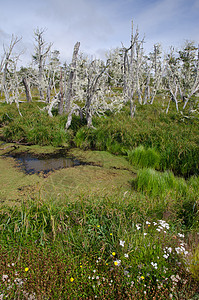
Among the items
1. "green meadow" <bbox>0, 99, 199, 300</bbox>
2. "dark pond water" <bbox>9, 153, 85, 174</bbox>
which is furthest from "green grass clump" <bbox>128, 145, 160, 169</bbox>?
"dark pond water" <bbox>9, 153, 85, 174</bbox>

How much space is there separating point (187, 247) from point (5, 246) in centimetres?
219

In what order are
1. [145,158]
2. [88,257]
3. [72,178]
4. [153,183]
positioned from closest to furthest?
1. [88,257]
2. [153,183]
3. [72,178]
4. [145,158]

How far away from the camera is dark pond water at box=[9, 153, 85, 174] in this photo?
211 inches

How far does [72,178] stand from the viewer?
466cm

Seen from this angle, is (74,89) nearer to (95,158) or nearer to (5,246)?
(95,158)

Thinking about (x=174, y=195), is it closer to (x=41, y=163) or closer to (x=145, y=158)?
(x=145, y=158)

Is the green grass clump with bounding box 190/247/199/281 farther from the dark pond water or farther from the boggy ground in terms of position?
the dark pond water

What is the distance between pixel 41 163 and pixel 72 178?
1676 millimetres

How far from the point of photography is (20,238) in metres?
2.34

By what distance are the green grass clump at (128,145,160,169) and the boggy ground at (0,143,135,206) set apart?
298 mm

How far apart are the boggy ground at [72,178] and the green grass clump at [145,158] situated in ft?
0.98

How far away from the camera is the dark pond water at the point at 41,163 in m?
5.36

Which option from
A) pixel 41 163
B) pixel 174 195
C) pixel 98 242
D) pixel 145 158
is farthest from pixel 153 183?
pixel 41 163

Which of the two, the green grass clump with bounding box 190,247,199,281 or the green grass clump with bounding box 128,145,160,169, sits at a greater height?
the green grass clump with bounding box 128,145,160,169
